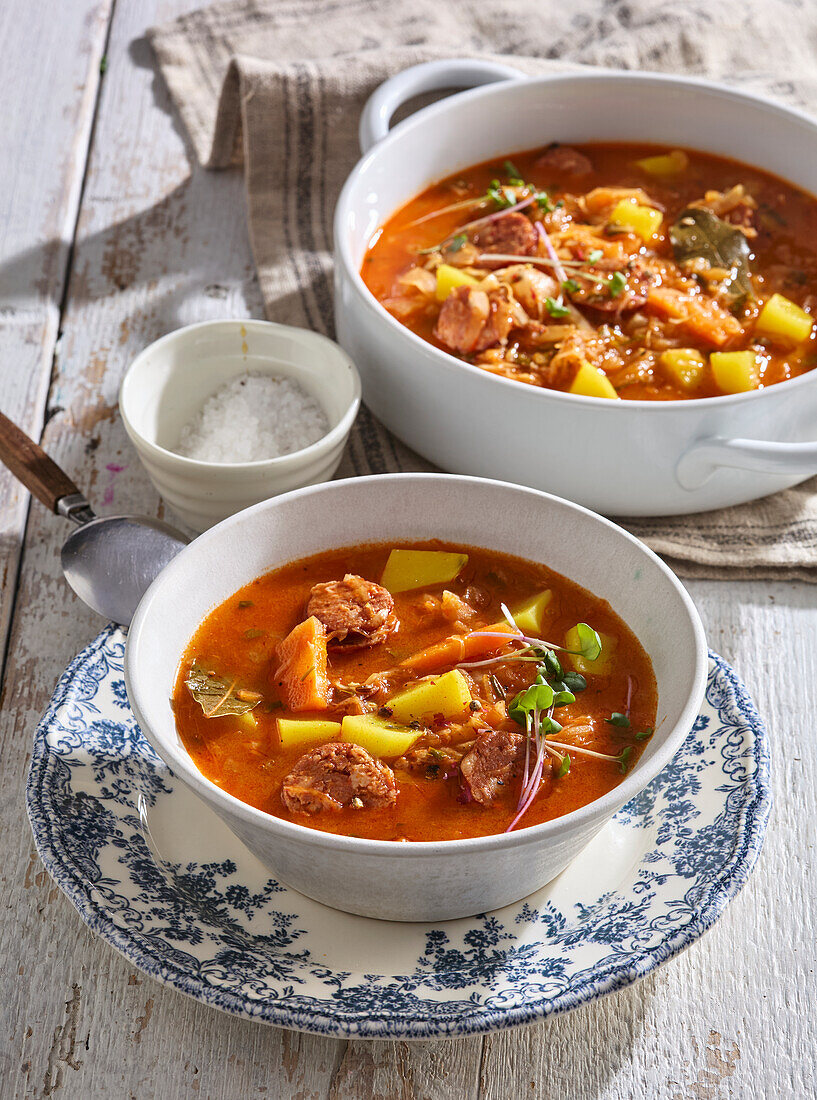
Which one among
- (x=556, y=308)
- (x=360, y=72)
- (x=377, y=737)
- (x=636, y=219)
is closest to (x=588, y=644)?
(x=377, y=737)

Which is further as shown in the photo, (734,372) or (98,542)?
(734,372)

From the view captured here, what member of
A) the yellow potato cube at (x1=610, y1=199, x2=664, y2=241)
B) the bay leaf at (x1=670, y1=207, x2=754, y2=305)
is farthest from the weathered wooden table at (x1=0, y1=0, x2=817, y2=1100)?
the yellow potato cube at (x1=610, y1=199, x2=664, y2=241)

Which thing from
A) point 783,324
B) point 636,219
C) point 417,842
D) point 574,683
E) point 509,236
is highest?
point 417,842

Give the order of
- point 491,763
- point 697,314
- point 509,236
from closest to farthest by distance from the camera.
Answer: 1. point 491,763
2. point 697,314
3. point 509,236

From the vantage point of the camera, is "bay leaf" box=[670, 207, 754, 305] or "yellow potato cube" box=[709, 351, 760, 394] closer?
"yellow potato cube" box=[709, 351, 760, 394]

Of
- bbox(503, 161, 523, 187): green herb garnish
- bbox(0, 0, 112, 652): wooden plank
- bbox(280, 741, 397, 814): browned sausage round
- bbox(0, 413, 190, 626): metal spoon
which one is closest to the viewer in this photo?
bbox(280, 741, 397, 814): browned sausage round

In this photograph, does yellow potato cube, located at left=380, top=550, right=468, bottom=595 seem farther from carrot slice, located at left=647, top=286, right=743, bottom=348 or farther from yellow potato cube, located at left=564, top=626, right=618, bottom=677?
carrot slice, located at left=647, top=286, right=743, bottom=348

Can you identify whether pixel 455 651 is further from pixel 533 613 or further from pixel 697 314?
pixel 697 314
